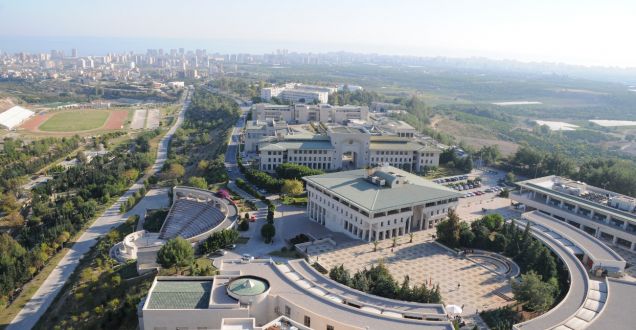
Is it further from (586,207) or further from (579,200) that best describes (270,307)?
(579,200)

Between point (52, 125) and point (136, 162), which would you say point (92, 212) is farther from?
point (52, 125)

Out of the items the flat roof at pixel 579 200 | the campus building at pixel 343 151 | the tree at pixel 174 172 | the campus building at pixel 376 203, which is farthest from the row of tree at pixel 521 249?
the tree at pixel 174 172

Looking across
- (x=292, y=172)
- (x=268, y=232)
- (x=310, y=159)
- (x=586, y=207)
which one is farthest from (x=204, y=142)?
(x=586, y=207)

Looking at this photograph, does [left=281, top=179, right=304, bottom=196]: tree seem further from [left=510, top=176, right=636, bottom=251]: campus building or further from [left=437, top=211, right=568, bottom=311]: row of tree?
[left=510, top=176, right=636, bottom=251]: campus building

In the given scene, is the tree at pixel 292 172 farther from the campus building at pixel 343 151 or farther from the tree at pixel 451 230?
the tree at pixel 451 230

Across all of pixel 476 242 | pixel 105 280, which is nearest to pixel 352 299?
pixel 476 242

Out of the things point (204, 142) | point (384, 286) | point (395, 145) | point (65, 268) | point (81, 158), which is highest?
point (395, 145)
